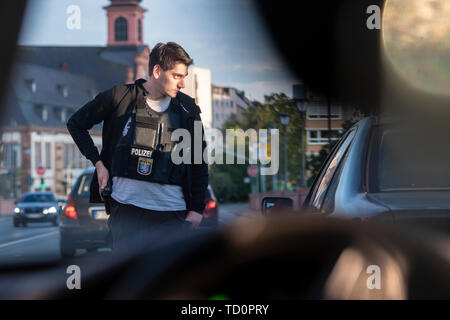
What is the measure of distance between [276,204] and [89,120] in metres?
0.71

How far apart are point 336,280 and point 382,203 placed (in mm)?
367

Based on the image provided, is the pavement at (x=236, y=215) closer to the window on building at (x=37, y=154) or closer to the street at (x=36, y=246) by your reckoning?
the street at (x=36, y=246)

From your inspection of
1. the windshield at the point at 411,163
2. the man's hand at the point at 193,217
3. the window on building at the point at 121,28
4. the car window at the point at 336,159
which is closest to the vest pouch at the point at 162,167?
the man's hand at the point at 193,217

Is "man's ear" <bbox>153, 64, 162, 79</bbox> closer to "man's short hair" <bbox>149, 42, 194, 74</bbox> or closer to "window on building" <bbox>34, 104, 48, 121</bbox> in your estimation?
"man's short hair" <bbox>149, 42, 194, 74</bbox>

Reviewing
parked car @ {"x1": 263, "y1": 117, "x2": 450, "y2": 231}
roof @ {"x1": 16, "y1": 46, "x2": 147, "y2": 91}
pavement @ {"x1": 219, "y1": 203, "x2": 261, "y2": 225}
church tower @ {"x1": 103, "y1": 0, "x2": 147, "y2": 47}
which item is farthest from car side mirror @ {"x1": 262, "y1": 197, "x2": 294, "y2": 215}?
roof @ {"x1": 16, "y1": 46, "x2": 147, "y2": 91}

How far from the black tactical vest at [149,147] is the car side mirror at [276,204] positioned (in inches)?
14.1

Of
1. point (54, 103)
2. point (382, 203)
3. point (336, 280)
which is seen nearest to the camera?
point (336, 280)

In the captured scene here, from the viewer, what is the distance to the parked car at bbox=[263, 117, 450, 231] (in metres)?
1.42

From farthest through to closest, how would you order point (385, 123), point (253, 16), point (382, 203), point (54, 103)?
point (54, 103) < point (253, 16) < point (385, 123) < point (382, 203)

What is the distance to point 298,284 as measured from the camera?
1.18 m
